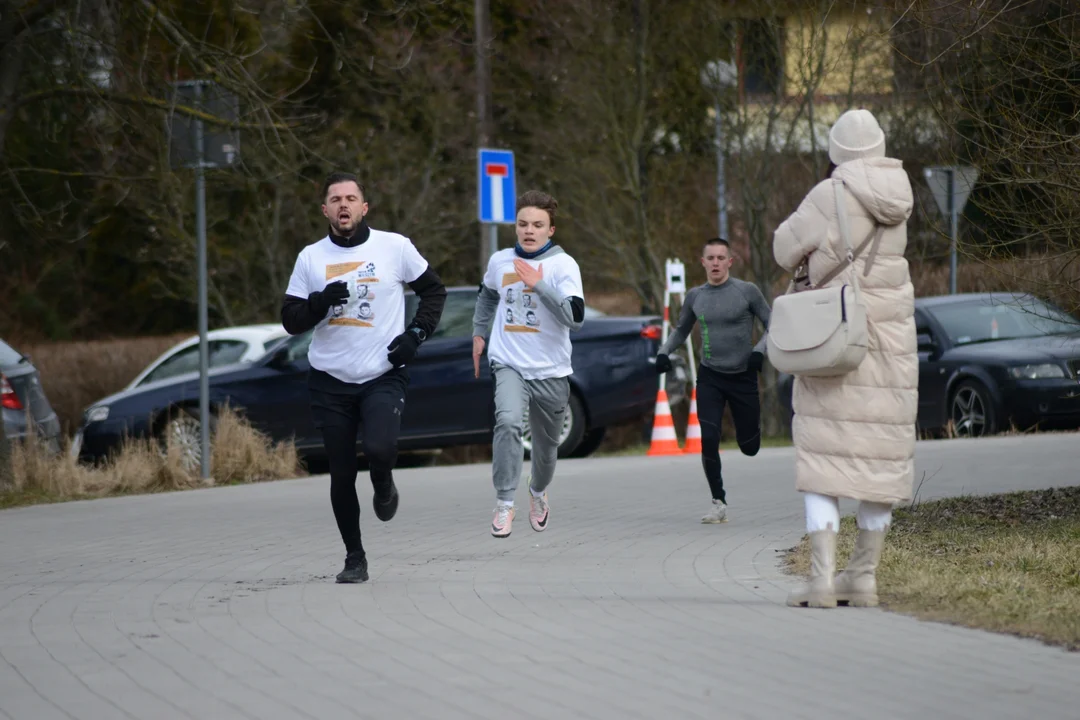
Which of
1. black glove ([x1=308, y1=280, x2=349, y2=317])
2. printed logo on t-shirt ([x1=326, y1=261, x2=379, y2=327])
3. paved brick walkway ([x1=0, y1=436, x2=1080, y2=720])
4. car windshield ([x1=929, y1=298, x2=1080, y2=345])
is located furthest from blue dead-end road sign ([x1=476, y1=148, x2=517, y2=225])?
black glove ([x1=308, y1=280, x2=349, y2=317])

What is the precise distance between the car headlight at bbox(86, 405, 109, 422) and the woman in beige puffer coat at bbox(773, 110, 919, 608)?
10.1 metres

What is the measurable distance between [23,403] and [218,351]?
3728 millimetres

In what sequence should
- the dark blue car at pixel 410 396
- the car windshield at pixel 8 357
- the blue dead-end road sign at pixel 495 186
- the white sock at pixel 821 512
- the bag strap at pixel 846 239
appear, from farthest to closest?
the blue dead-end road sign at pixel 495 186 → the dark blue car at pixel 410 396 → the car windshield at pixel 8 357 → the white sock at pixel 821 512 → the bag strap at pixel 846 239

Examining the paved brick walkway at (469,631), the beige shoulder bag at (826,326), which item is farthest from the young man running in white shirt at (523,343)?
the beige shoulder bag at (826,326)

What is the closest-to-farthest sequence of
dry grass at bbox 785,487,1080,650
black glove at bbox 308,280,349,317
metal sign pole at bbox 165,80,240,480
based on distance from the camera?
Answer: dry grass at bbox 785,487,1080,650, black glove at bbox 308,280,349,317, metal sign pole at bbox 165,80,240,480

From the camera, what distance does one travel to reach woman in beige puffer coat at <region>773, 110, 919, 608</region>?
7.05 m

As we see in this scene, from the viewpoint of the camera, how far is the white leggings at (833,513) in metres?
7.21

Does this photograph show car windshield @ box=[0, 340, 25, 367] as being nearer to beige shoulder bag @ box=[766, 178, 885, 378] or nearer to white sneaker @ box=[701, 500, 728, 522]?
white sneaker @ box=[701, 500, 728, 522]

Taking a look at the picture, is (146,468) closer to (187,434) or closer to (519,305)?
(187,434)

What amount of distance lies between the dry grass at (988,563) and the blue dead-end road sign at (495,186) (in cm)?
749

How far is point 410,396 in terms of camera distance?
15898 mm

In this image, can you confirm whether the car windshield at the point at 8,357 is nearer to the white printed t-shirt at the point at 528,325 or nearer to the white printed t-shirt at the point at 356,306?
the white printed t-shirt at the point at 528,325

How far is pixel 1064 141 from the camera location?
8875 millimetres

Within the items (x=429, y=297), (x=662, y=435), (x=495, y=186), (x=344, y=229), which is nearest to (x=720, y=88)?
(x=495, y=186)
